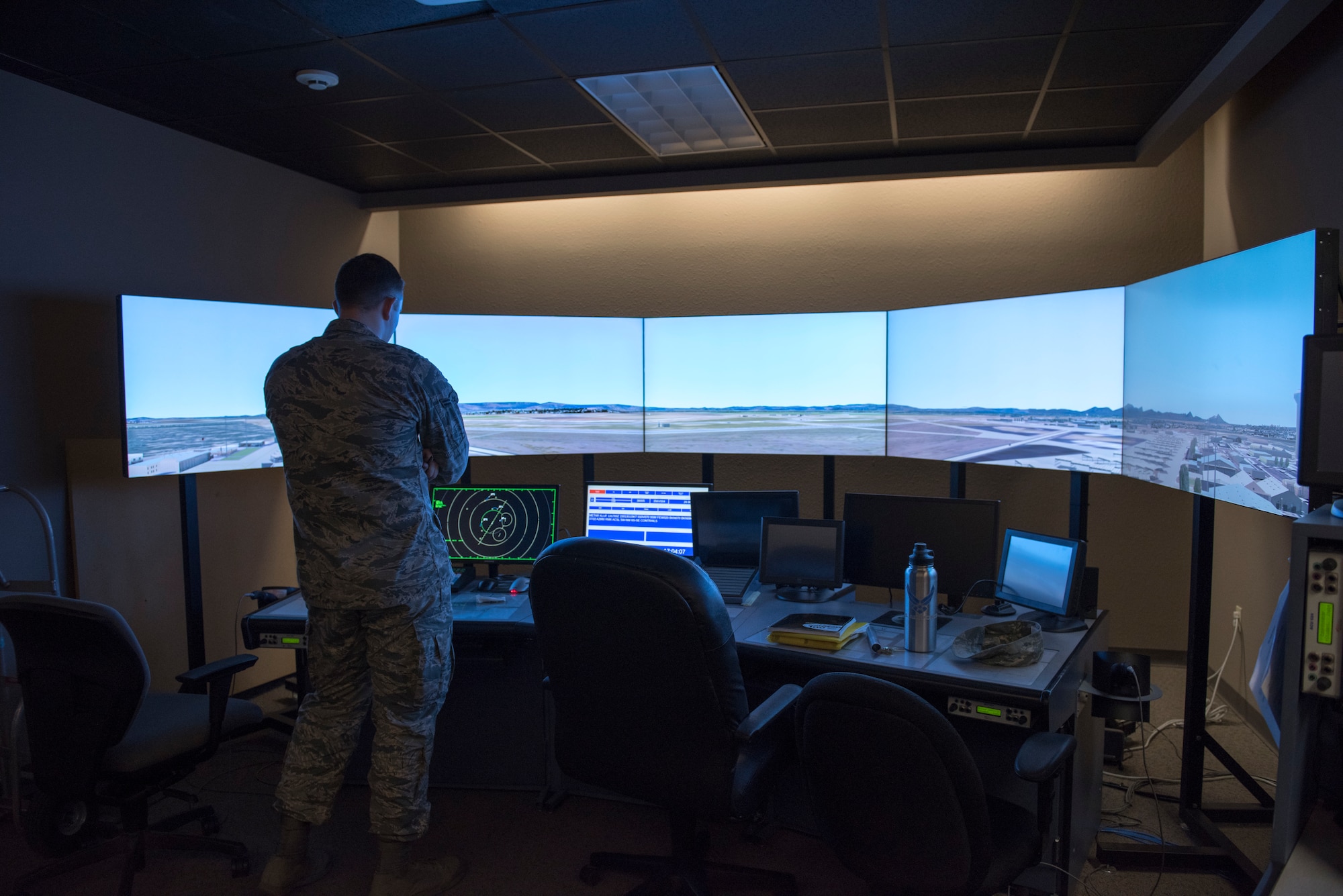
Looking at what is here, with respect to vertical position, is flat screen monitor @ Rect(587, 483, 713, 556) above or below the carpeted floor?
above

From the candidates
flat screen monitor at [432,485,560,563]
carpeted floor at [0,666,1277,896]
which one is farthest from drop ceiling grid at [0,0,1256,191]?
carpeted floor at [0,666,1277,896]

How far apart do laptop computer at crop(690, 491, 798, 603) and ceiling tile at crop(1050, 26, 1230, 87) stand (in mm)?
1715

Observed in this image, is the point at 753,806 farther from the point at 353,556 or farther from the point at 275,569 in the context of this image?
the point at 275,569

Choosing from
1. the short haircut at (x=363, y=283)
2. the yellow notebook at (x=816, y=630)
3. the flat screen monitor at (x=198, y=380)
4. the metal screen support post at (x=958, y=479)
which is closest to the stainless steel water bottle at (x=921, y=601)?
the yellow notebook at (x=816, y=630)

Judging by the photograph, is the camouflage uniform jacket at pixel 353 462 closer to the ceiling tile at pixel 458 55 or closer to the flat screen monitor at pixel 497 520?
the flat screen monitor at pixel 497 520

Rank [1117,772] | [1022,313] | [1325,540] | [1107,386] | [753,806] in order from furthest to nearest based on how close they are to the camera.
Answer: [1117,772] < [1022,313] < [1107,386] < [753,806] < [1325,540]

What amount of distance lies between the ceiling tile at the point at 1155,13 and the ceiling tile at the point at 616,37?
116cm

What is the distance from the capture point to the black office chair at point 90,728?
6.11 ft

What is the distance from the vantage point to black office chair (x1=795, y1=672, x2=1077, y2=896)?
1335 mm

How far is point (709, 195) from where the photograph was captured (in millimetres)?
4195

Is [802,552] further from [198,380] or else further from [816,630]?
[198,380]

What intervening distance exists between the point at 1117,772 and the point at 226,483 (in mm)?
3738

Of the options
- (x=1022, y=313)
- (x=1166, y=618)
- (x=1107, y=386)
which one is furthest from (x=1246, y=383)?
(x=1166, y=618)

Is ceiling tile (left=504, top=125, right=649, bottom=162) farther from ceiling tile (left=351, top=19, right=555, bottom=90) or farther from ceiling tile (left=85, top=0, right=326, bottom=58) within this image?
ceiling tile (left=85, top=0, right=326, bottom=58)
